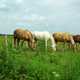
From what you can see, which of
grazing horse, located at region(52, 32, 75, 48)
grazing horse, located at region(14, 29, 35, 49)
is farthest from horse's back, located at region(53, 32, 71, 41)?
grazing horse, located at region(14, 29, 35, 49)

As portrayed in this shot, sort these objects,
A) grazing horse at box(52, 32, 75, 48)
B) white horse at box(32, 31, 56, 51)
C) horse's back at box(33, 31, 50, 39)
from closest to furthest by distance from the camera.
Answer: white horse at box(32, 31, 56, 51) < horse's back at box(33, 31, 50, 39) < grazing horse at box(52, 32, 75, 48)

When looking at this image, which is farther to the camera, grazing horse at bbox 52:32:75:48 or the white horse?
grazing horse at bbox 52:32:75:48

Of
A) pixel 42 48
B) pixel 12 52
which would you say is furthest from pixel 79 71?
pixel 42 48

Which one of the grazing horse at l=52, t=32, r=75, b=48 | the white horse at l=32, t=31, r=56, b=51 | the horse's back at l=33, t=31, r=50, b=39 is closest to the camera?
the white horse at l=32, t=31, r=56, b=51

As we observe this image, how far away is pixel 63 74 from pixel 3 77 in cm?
193

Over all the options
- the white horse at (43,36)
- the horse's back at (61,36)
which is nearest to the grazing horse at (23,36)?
the white horse at (43,36)

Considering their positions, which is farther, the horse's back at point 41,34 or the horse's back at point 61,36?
the horse's back at point 61,36

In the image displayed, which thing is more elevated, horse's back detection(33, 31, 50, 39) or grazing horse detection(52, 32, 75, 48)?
horse's back detection(33, 31, 50, 39)

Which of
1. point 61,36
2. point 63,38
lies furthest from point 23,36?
point 63,38

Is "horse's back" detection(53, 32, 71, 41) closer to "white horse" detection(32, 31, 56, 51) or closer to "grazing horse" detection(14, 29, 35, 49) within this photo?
"white horse" detection(32, 31, 56, 51)

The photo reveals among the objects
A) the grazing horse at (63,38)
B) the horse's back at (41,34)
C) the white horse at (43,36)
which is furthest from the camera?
the grazing horse at (63,38)

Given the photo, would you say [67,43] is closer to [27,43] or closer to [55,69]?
[27,43]

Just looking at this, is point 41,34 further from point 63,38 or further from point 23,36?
point 63,38

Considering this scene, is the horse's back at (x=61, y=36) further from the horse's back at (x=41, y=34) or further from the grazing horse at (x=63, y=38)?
the horse's back at (x=41, y=34)
